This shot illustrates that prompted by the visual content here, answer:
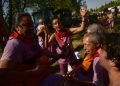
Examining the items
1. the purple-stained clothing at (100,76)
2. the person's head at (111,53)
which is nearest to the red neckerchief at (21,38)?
the purple-stained clothing at (100,76)

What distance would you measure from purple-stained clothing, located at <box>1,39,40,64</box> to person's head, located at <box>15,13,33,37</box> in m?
0.23

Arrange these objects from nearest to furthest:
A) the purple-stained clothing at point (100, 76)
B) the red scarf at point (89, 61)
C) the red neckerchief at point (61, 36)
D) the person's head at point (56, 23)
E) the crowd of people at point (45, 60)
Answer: the crowd of people at point (45, 60), the purple-stained clothing at point (100, 76), the red scarf at point (89, 61), the person's head at point (56, 23), the red neckerchief at point (61, 36)

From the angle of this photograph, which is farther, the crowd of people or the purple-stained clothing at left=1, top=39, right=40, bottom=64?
the purple-stained clothing at left=1, top=39, right=40, bottom=64

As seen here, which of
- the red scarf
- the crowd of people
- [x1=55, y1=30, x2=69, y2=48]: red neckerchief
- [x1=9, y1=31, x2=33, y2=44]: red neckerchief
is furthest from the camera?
[x1=55, y1=30, x2=69, y2=48]: red neckerchief

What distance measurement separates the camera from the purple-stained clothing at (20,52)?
553 centimetres

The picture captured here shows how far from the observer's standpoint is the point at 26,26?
5.98 meters

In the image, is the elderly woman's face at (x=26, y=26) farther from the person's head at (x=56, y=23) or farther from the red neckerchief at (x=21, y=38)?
the person's head at (x=56, y=23)

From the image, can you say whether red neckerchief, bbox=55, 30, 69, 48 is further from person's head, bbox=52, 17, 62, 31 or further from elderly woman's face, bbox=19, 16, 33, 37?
elderly woman's face, bbox=19, 16, 33, 37

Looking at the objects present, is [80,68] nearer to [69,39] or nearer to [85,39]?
[85,39]

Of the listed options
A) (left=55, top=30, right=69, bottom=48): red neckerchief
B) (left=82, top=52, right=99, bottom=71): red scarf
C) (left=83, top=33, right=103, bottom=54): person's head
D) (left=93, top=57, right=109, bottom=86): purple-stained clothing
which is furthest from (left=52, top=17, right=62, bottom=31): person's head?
(left=93, top=57, right=109, bottom=86): purple-stained clothing

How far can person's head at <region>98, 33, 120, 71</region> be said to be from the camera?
427 cm

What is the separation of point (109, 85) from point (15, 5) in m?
33.1

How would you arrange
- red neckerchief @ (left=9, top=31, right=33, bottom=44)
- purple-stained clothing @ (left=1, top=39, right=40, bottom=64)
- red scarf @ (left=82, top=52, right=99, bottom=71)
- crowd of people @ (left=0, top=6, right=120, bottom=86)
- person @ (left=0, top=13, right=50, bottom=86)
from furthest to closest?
red scarf @ (left=82, top=52, right=99, bottom=71), red neckerchief @ (left=9, top=31, right=33, bottom=44), purple-stained clothing @ (left=1, top=39, right=40, bottom=64), person @ (left=0, top=13, right=50, bottom=86), crowd of people @ (left=0, top=6, right=120, bottom=86)

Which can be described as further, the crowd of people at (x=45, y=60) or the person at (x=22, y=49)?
the person at (x=22, y=49)
